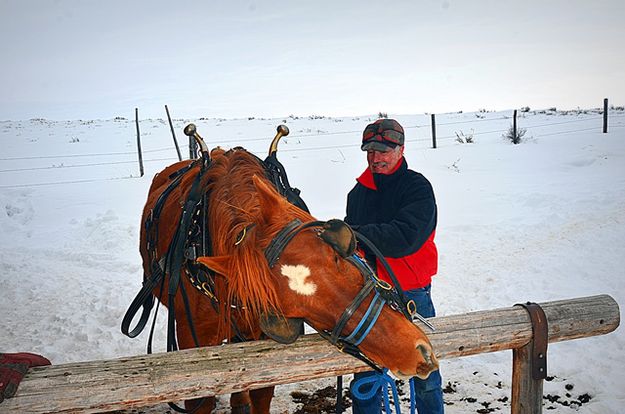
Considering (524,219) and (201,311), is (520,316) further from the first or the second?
(524,219)

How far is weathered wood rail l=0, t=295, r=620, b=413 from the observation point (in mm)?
1780

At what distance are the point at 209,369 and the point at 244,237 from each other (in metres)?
0.54

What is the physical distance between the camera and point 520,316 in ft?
7.69

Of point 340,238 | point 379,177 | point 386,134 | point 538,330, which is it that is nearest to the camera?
point 340,238

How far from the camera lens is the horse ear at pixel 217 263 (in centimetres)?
174

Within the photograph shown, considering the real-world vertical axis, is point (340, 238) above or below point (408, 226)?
above

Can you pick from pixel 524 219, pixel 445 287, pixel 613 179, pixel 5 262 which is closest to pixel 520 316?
pixel 445 287

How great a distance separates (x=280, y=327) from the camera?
5.85 ft

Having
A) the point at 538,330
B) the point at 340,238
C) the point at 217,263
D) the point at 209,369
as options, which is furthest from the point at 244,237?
the point at 538,330

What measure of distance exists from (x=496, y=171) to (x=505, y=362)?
8.93 meters

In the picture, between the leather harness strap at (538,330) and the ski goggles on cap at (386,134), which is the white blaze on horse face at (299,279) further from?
the ski goggles on cap at (386,134)

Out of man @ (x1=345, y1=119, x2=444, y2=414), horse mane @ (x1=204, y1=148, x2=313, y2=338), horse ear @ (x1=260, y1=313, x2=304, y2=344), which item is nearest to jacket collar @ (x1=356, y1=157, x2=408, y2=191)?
man @ (x1=345, y1=119, x2=444, y2=414)

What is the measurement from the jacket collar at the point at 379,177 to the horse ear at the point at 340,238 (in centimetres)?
136

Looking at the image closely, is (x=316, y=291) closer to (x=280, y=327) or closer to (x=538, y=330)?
(x=280, y=327)
